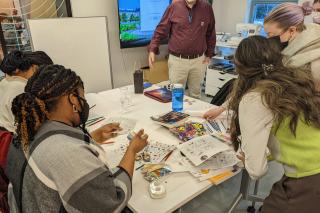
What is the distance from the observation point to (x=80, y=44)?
9.53 feet

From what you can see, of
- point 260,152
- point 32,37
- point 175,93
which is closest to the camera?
point 260,152

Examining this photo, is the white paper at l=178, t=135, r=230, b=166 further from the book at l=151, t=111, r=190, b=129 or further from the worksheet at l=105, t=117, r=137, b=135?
the worksheet at l=105, t=117, r=137, b=135

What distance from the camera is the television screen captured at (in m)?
3.27

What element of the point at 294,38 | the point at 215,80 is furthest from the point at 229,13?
the point at 294,38

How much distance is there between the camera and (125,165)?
3.27 feet

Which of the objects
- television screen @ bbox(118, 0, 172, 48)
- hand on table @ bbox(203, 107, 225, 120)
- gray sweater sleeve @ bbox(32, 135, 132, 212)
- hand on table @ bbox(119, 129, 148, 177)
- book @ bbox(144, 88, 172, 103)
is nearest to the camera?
gray sweater sleeve @ bbox(32, 135, 132, 212)

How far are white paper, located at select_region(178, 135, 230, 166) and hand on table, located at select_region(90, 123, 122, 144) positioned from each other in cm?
42

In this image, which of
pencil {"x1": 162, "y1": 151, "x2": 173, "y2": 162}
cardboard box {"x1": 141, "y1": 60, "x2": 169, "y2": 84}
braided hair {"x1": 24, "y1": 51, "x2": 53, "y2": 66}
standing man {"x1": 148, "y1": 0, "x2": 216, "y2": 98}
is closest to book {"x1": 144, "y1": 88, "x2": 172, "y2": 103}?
standing man {"x1": 148, "y1": 0, "x2": 216, "y2": 98}

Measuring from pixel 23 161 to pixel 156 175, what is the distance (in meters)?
0.55

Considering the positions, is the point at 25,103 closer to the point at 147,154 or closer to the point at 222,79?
the point at 147,154

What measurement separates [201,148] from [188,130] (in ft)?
0.79

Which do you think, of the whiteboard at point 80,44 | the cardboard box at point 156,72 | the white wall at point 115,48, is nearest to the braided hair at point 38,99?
the whiteboard at point 80,44

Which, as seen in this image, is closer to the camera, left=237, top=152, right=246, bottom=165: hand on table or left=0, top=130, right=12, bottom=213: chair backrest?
left=0, top=130, right=12, bottom=213: chair backrest

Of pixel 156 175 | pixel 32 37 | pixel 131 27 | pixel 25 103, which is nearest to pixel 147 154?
pixel 156 175
